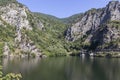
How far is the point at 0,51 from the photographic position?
2067 centimetres

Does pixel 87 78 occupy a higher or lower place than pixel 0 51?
lower

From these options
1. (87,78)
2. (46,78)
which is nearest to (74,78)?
(87,78)

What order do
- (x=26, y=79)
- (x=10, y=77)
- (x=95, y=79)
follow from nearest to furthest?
(x=10, y=77), (x=26, y=79), (x=95, y=79)

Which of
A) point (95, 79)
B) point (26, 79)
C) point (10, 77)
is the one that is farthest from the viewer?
point (95, 79)

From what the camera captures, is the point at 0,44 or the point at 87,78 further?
the point at 87,78

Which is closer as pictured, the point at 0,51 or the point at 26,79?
the point at 0,51

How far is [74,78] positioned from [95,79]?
30.5 ft

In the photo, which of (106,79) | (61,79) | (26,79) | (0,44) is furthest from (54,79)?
(0,44)

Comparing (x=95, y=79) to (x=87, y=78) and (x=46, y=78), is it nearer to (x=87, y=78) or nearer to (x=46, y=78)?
(x=87, y=78)

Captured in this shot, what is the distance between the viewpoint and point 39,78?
10256 centimetres

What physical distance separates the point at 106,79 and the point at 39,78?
25.8 meters

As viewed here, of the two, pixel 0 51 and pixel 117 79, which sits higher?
pixel 0 51

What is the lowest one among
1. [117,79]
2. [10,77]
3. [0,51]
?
[117,79]

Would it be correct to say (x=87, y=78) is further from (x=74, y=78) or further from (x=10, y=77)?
(x=10, y=77)
